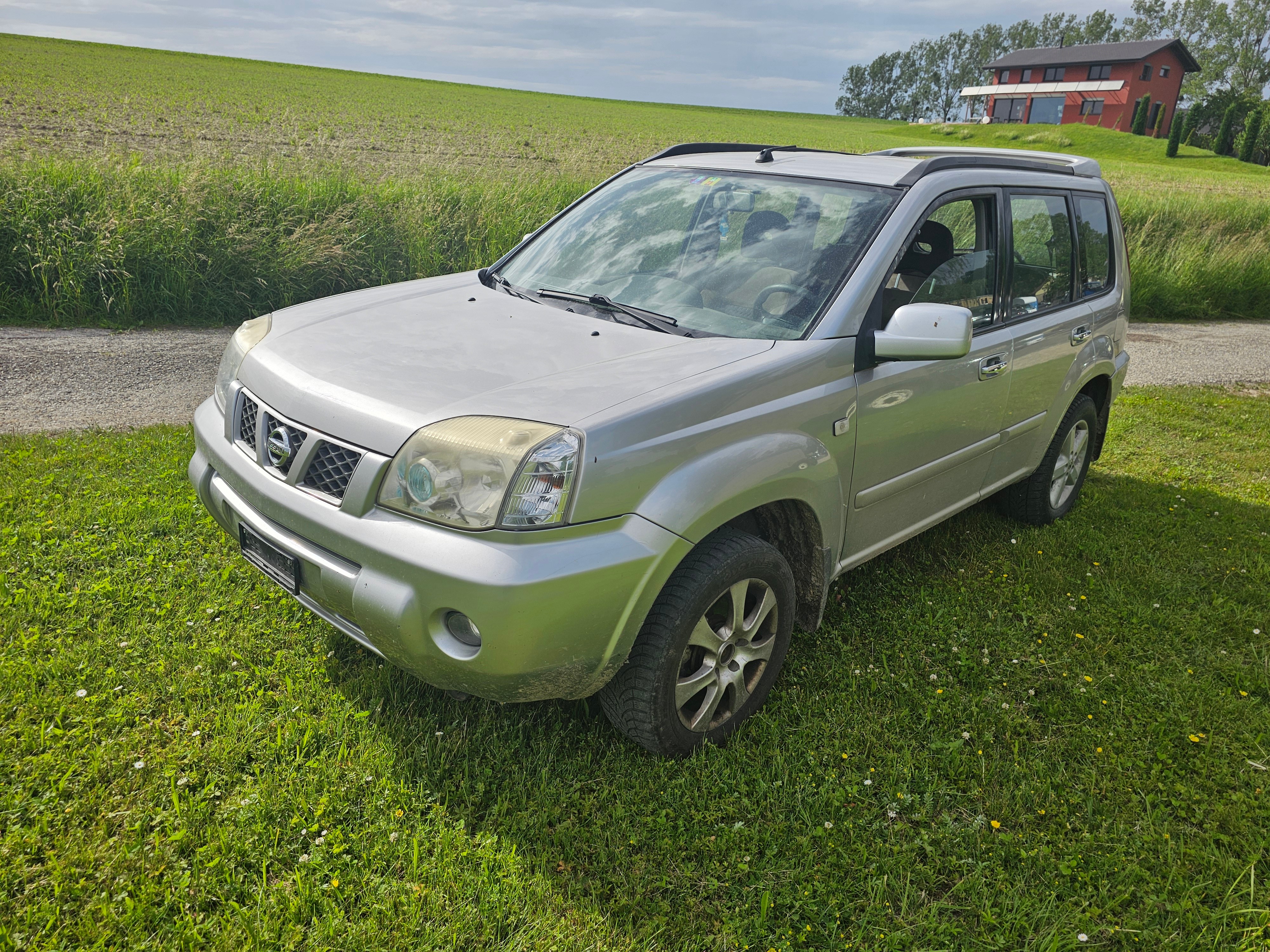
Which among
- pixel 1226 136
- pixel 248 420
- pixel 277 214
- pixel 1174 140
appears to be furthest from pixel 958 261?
pixel 1226 136

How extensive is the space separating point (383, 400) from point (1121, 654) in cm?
314

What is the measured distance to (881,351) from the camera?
2.86 meters

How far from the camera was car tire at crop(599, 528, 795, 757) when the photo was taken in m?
2.51

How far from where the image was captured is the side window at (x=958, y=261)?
3383 mm

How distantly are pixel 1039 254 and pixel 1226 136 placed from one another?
6053 centimetres

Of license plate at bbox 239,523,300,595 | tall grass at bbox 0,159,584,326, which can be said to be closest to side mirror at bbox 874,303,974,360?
license plate at bbox 239,523,300,595

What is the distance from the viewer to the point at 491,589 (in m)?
2.12

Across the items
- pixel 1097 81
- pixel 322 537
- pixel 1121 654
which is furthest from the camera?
pixel 1097 81

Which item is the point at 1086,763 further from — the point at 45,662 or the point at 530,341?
the point at 45,662

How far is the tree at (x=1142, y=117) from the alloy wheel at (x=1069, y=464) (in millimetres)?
64756

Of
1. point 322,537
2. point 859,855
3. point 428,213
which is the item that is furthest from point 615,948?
point 428,213

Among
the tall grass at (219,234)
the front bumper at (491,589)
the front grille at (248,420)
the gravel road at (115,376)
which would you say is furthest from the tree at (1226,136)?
the front grille at (248,420)

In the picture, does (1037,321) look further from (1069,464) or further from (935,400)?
(1069,464)

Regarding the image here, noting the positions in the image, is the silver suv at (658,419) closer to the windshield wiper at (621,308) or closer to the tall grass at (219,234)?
the windshield wiper at (621,308)
